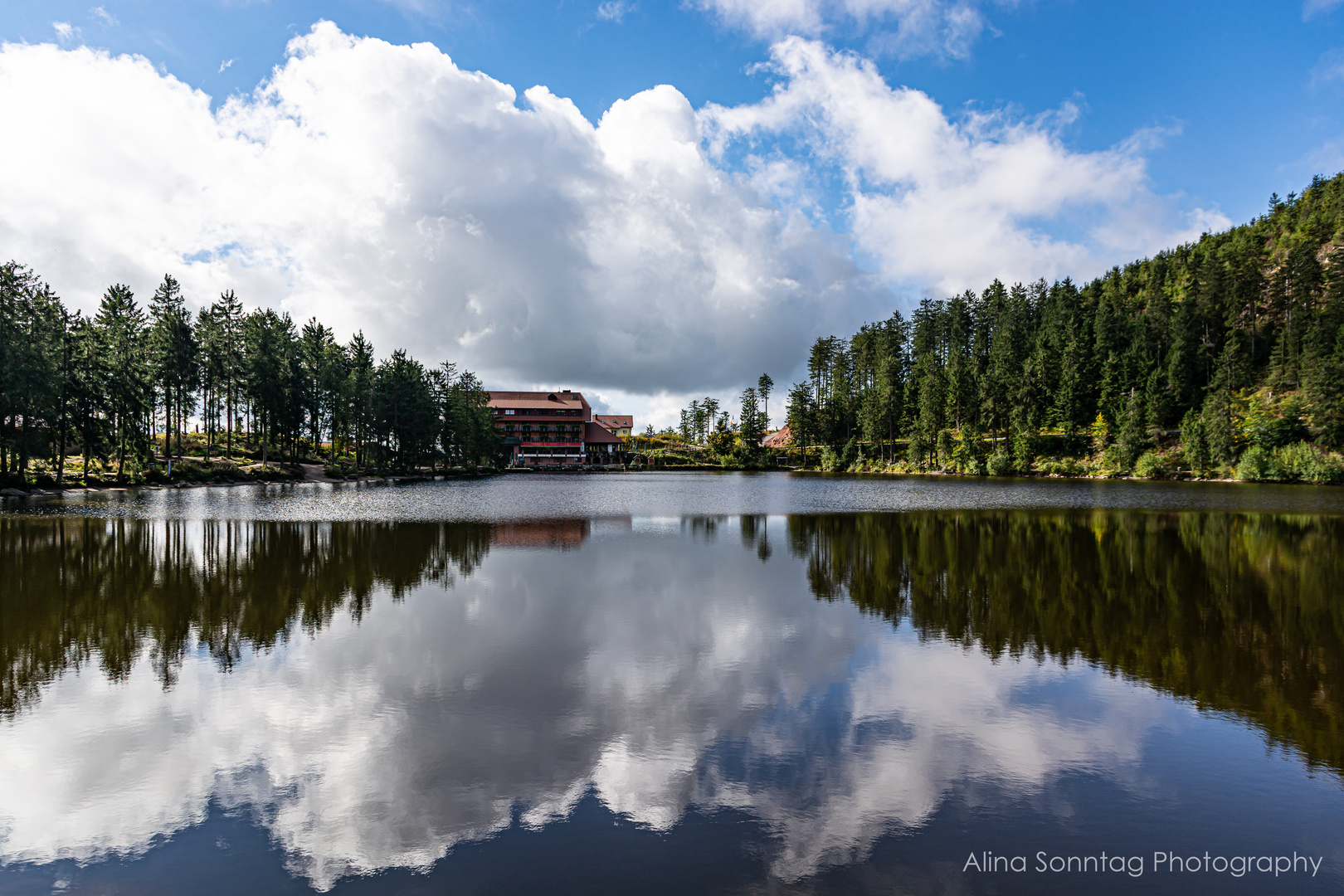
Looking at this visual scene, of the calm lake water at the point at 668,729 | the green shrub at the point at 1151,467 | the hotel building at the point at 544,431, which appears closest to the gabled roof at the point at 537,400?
the hotel building at the point at 544,431

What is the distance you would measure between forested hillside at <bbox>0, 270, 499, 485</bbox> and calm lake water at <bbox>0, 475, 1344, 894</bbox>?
135 feet

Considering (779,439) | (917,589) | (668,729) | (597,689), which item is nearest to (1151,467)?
(917,589)

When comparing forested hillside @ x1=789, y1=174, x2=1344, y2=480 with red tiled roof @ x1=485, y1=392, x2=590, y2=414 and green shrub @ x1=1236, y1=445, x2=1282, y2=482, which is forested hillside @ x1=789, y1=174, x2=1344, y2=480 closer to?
green shrub @ x1=1236, y1=445, x2=1282, y2=482

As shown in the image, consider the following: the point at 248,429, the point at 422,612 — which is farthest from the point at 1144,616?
the point at 248,429

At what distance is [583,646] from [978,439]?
359 feet

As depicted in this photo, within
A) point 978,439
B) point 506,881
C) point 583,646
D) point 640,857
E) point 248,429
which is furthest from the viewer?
point 978,439

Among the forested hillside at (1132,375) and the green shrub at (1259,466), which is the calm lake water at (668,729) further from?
the forested hillside at (1132,375)

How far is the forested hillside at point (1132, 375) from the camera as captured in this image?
77.6 m

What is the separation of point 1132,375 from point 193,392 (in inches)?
4974

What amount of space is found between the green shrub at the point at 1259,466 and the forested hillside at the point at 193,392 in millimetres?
100865

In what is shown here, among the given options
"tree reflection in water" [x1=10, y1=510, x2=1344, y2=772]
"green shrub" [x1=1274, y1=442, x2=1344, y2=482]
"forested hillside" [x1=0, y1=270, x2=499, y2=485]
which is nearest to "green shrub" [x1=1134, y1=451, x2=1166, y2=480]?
"green shrub" [x1=1274, y1=442, x2=1344, y2=482]

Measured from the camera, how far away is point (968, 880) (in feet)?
17.9

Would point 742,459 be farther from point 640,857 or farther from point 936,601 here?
point 640,857

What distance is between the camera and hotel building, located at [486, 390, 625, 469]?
144 metres
